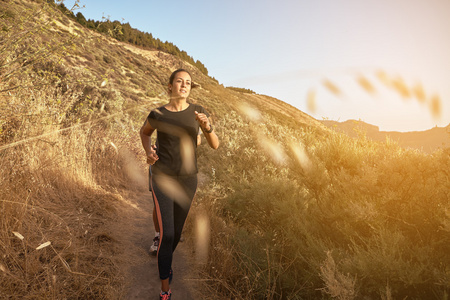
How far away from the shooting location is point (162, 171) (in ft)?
8.37

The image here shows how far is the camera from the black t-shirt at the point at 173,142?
8.45ft

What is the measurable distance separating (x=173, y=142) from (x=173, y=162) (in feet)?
0.69

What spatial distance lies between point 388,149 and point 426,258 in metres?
1.35

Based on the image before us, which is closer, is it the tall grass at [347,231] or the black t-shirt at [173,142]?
the tall grass at [347,231]

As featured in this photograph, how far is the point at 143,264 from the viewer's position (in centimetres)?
331

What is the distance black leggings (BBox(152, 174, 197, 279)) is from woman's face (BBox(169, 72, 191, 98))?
0.89m

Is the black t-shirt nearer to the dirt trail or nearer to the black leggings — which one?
the black leggings

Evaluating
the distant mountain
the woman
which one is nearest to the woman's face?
the woman

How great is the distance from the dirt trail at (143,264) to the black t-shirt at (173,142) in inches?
46.3

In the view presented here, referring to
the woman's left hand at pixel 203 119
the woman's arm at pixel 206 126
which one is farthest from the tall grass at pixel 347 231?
the woman's left hand at pixel 203 119

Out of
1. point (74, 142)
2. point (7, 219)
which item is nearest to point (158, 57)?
point (74, 142)

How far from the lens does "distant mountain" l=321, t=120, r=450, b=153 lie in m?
2.41

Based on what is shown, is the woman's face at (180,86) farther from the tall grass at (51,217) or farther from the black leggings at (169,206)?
the tall grass at (51,217)

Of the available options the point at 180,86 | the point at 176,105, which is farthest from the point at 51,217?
the point at 180,86
